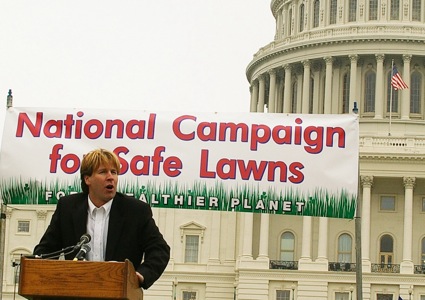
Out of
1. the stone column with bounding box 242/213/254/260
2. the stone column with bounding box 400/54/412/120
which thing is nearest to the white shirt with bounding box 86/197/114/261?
the stone column with bounding box 242/213/254/260

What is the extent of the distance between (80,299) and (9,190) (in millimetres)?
8795

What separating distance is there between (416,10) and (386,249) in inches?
939

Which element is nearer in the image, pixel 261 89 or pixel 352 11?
pixel 352 11

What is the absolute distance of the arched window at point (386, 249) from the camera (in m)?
83.4

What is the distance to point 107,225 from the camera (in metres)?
7.58

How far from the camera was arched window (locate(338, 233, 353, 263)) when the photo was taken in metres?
83.8

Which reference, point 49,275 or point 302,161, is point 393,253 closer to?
point 302,161

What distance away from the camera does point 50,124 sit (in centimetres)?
1575

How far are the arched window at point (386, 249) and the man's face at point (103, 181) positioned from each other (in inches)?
3027

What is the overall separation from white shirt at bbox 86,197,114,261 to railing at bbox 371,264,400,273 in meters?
74.7

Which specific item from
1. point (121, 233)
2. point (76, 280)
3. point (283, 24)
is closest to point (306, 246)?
point (283, 24)

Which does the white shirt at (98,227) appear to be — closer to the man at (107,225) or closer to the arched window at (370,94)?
the man at (107,225)

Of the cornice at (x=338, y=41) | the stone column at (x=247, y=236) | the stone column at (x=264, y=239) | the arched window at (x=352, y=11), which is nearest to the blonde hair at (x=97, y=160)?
the stone column at (x=264, y=239)

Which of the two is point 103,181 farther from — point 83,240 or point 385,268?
point 385,268
